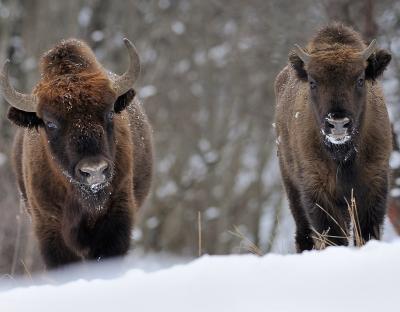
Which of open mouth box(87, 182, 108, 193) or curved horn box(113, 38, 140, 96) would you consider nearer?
open mouth box(87, 182, 108, 193)

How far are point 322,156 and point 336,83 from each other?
776mm

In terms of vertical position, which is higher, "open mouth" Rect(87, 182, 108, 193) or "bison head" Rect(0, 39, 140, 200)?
"bison head" Rect(0, 39, 140, 200)

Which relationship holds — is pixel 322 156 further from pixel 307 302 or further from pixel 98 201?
pixel 307 302

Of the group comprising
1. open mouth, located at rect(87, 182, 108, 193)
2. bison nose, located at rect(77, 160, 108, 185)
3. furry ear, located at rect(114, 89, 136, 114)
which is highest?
furry ear, located at rect(114, 89, 136, 114)

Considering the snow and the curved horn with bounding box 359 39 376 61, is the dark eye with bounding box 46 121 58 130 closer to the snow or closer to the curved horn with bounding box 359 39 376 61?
the curved horn with bounding box 359 39 376 61

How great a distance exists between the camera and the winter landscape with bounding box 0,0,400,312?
4691 mm

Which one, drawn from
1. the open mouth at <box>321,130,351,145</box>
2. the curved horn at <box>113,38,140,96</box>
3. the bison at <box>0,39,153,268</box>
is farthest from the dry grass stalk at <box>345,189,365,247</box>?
the curved horn at <box>113,38,140,96</box>

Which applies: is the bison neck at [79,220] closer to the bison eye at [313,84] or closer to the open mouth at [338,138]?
the open mouth at [338,138]

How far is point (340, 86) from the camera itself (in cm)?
858

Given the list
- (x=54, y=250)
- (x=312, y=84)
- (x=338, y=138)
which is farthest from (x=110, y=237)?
(x=312, y=84)

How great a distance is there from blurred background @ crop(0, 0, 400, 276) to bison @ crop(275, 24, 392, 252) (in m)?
17.0

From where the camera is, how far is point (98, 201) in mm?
8289

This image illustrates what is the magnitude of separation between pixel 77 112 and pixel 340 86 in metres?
2.40

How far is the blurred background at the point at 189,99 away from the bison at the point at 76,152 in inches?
695
